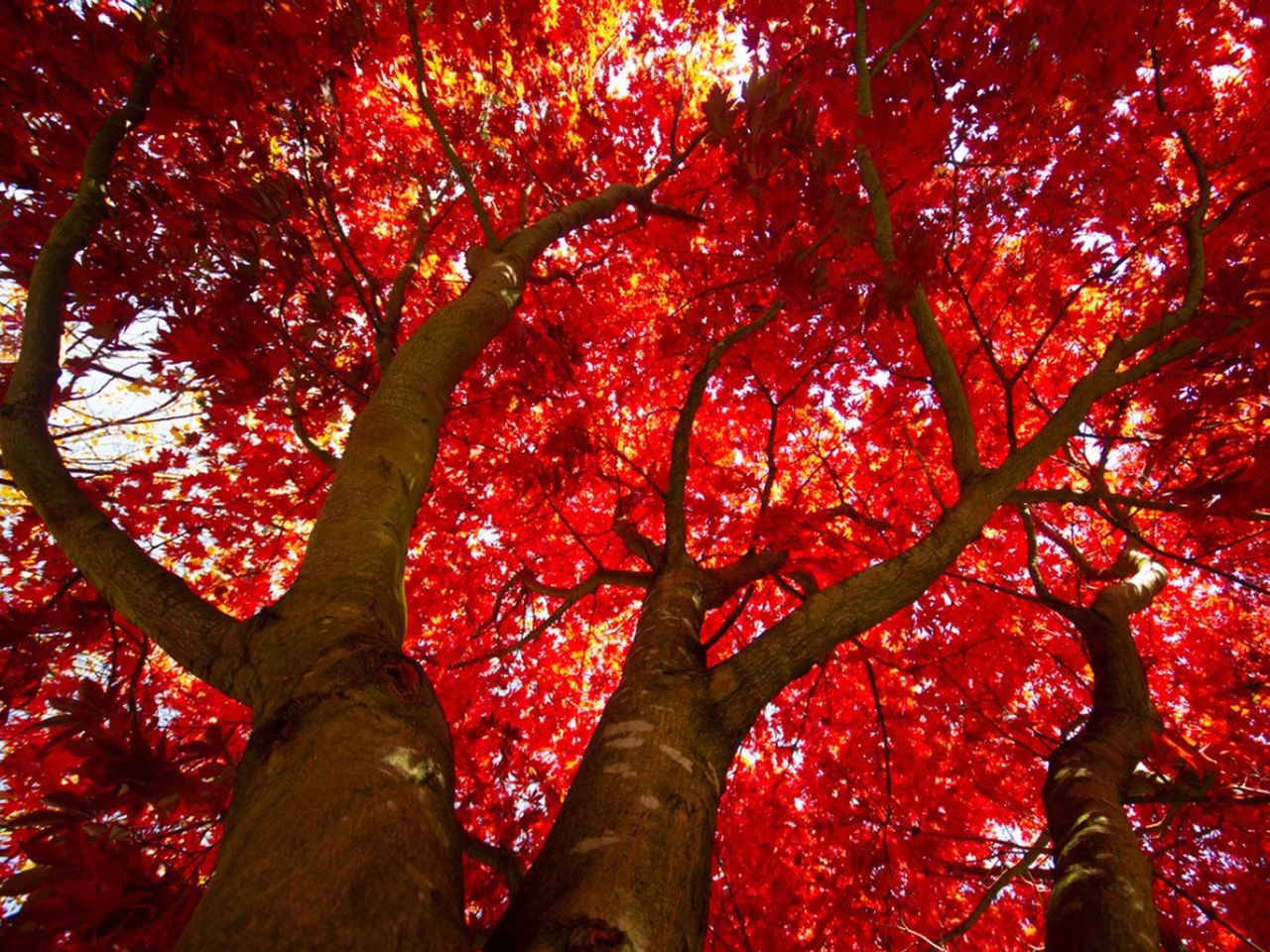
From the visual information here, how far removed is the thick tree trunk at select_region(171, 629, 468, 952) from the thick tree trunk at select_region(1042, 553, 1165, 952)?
2.30 meters

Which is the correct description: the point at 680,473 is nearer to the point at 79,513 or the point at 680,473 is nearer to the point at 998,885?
the point at 79,513

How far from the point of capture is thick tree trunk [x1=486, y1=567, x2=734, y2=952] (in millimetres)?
1130

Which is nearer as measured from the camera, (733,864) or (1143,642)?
(733,864)

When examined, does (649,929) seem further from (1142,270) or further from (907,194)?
(1142,270)

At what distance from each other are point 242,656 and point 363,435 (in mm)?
894

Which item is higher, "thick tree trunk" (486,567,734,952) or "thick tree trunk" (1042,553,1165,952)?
"thick tree trunk" (1042,553,1165,952)

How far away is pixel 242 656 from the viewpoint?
1.49 m

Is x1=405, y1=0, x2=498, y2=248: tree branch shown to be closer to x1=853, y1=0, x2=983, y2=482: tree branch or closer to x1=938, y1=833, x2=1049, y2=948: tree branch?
x1=853, y1=0, x2=983, y2=482: tree branch

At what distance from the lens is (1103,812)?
2.52 m

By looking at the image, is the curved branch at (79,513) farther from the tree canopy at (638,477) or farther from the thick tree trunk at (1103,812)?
the thick tree trunk at (1103,812)

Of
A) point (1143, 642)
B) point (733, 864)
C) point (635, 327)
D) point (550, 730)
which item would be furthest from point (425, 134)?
point (1143, 642)

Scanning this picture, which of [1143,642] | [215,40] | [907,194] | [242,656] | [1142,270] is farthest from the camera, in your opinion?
[1143,642]

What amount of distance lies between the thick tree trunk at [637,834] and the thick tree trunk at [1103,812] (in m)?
1.57

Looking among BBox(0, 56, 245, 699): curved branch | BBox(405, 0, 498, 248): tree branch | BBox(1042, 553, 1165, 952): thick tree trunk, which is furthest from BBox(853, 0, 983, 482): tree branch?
BBox(0, 56, 245, 699): curved branch
